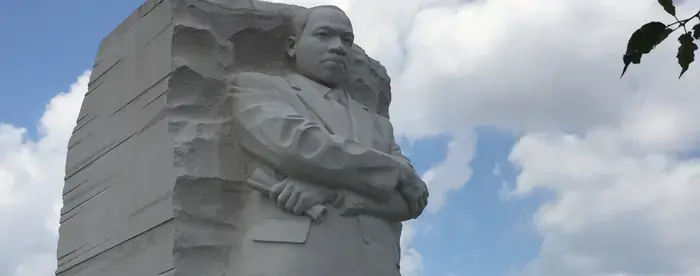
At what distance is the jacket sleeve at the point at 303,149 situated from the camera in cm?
443

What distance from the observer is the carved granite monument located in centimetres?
439

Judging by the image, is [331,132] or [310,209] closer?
[310,209]

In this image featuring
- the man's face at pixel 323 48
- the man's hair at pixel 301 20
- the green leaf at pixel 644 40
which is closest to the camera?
the green leaf at pixel 644 40

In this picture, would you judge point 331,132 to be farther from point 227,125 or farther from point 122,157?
point 122,157

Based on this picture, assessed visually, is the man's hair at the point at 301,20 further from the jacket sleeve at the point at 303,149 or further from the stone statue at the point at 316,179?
the jacket sleeve at the point at 303,149

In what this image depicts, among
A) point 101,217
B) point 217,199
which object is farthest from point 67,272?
point 217,199

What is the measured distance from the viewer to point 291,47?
5137 mm

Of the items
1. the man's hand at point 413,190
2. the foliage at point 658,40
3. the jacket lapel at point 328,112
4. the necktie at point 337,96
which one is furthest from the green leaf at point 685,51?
the necktie at point 337,96

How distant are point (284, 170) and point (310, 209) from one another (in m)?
0.26

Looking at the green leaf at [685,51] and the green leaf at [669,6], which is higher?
the green leaf at [669,6]

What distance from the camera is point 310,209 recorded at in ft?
14.4

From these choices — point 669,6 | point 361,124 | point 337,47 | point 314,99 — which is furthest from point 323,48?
point 669,6

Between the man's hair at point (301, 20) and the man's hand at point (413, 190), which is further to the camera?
the man's hair at point (301, 20)

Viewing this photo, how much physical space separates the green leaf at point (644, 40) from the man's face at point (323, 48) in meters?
3.34
